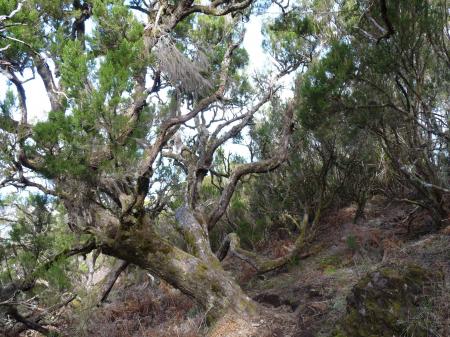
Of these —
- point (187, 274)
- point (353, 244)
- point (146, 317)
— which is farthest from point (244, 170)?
point (146, 317)

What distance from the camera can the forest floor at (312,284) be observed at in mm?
5445

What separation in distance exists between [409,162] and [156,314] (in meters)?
5.06

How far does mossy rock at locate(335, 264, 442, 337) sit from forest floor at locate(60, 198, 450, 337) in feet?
0.73

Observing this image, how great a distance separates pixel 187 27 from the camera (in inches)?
314

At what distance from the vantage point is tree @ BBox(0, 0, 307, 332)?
14.0 ft

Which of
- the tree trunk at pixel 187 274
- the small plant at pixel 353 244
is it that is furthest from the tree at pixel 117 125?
the small plant at pixel 353 244

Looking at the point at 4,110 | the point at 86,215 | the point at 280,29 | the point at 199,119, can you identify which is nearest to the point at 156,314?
the point at 86,215

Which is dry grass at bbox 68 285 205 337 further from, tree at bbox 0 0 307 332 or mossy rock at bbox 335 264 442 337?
mossy rock at bbox 335 264 442 337

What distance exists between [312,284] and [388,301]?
245 centimetres

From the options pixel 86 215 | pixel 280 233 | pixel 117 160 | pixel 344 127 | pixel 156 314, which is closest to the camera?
pixel 117 160

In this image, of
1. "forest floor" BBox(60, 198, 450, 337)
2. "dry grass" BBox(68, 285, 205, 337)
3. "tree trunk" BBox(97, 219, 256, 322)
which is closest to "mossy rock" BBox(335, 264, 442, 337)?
"forest floor" BBox(60, 198, 450, 337)

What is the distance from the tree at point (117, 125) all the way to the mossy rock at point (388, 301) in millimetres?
1901

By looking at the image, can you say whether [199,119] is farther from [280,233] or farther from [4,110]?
[4,110]

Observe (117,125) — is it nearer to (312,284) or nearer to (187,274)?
(187,274)
